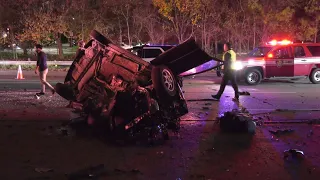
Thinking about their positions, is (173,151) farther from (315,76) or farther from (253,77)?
(315,76)

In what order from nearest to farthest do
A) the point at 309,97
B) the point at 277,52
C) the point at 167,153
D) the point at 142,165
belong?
the point at 142,165 → the point at 167,153 → the point at 309,97 → the point at 277,52

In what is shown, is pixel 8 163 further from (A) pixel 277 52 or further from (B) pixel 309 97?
(A) pixel 277 52

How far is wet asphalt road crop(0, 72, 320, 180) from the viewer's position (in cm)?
526

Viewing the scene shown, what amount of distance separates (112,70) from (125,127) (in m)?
1.10

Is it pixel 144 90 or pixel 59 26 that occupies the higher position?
pixel 59 26

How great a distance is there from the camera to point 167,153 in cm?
613

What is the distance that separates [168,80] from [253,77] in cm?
988

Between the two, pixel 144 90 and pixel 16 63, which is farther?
pixel 16 63

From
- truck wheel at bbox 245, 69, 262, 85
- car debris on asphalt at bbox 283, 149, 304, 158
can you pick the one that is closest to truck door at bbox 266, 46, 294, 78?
truck wheel at bbox 245, 69, 262, 85

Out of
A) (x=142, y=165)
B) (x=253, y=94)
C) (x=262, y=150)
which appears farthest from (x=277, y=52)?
(x=142, y=165)

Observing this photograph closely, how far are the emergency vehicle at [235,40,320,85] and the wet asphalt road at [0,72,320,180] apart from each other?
6195 millimetres

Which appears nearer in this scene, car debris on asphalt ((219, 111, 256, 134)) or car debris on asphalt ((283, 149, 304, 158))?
car debris on asphalt ((283, 149, 304, 158))

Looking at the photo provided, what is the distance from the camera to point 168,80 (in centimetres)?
679

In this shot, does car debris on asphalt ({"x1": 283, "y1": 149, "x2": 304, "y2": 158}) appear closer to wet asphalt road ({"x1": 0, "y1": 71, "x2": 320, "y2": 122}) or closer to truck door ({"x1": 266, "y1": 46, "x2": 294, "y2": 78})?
wet asphalt road ({"x1": 0, "y1": 71, "x2": 320, "y2": 122})
